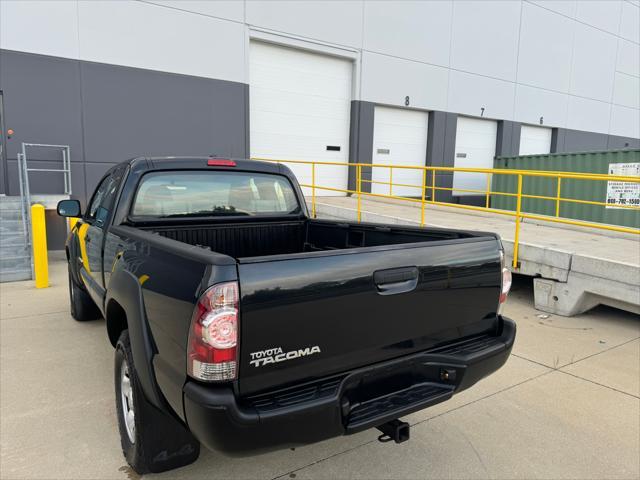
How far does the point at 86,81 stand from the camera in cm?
942

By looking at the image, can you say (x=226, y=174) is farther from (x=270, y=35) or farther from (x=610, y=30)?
(x=610, y=30)

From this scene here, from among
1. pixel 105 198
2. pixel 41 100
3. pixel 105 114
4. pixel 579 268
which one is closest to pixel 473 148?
pixel 579 268

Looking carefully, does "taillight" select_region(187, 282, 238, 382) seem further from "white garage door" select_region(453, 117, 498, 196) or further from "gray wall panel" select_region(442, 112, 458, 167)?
"white garage door" select_region(453, 117, 498, 196)

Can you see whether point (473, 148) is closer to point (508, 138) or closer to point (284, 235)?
point (508, 138)

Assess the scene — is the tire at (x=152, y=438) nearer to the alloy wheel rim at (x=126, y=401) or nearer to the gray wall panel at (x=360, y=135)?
the alloy wheel rim at (x=126, y=401)

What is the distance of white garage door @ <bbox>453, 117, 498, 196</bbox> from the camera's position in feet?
52.8

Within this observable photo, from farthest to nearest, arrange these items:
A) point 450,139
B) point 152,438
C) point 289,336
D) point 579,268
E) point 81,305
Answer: point 450,139 < point 579,268 < point 81,305 < point 152,438 < point 289,336

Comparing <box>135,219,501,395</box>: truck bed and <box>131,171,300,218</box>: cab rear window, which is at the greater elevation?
<box>131,171,300,218</box>: cab rear window

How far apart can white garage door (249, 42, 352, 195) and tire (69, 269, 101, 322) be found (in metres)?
7.45

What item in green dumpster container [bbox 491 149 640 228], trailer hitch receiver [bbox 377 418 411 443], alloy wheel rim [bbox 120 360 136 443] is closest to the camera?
trailer hitch receiver [bbox 377 418 411 443]

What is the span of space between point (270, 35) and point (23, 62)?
5.51m

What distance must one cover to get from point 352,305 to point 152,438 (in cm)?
126

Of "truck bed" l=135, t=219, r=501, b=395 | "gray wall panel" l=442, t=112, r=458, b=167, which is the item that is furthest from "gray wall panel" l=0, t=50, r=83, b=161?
"gray wall panel" l=442, t=112, r=458, b=167

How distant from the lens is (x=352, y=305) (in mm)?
2051
